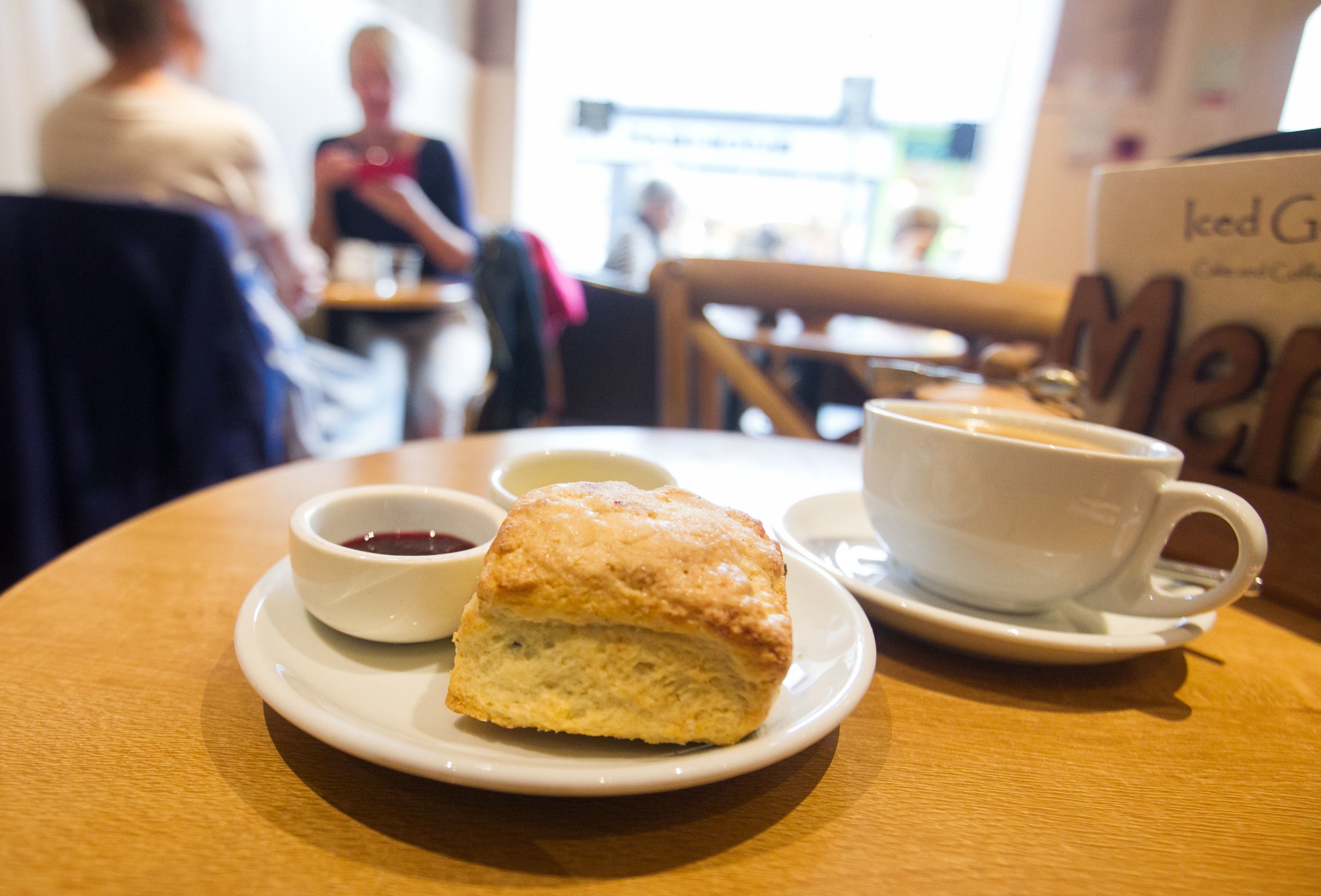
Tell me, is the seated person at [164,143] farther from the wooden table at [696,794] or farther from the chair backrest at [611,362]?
the wooden table at [696,794]

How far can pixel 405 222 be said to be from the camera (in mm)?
3354

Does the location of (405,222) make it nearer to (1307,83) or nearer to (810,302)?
(810,302)

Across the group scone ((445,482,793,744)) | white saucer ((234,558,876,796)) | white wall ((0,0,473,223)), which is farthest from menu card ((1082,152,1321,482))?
white wall ((0,0,473,223))

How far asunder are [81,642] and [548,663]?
39 centimetres

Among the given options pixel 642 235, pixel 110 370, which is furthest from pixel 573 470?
pixel 642 235

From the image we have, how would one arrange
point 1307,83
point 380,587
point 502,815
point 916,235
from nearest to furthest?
point 502,815 → point 380,587 → point 1307,83 → point 916,235

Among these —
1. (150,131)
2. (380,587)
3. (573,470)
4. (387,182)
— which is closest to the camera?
(380,587)

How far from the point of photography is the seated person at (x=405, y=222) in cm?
334

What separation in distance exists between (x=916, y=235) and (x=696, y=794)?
6381 millimetres

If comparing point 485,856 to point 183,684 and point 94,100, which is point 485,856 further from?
point 94,100

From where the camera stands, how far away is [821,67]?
24.5ft

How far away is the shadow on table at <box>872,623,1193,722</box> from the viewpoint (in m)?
0.56

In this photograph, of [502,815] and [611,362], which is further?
[611,362]

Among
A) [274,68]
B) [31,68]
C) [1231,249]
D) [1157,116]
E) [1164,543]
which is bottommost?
[1164,543]
